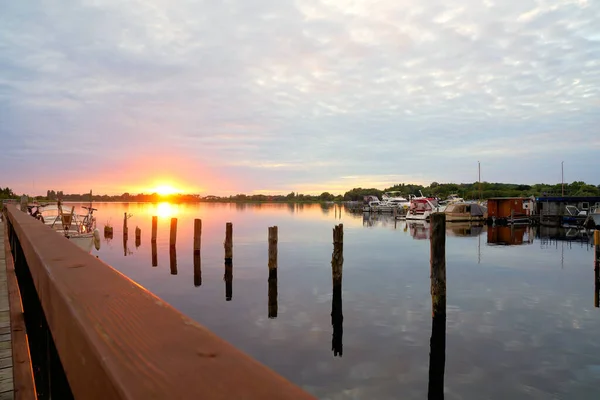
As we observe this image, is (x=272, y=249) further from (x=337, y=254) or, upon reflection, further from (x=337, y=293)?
(x=337, y=293)

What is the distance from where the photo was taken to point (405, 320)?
48.9 feet

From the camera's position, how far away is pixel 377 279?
22562mm

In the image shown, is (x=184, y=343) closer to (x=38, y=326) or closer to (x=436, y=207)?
(x=38, y=326)

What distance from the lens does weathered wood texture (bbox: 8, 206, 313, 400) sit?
2.56ft

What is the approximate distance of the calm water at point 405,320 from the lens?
33.7ft

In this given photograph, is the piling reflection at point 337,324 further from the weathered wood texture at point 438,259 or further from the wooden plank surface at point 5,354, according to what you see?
the wooden plank surface at point 5,354

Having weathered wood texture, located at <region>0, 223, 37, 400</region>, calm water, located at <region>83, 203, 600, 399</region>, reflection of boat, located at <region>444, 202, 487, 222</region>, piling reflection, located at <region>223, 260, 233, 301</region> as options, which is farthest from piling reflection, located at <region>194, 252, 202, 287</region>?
reflection of boat, located at <region>444, 202, 487, 222</region>

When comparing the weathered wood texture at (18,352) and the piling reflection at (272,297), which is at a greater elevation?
the weathered wood texture at (18,352)

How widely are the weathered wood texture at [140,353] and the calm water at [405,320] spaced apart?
9302 mm

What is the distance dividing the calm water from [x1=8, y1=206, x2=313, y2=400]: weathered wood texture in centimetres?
930

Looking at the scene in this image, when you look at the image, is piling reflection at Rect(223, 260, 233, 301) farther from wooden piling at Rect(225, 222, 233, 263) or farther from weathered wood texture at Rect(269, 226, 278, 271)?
weathered wood texture at Rect(269, 226, 278, 271)

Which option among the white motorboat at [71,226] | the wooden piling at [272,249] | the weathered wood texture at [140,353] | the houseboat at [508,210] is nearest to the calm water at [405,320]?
the wooden piling at [272,249]

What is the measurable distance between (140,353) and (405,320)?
1520 centimetres

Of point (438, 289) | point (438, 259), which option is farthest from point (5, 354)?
point (438, 289)
